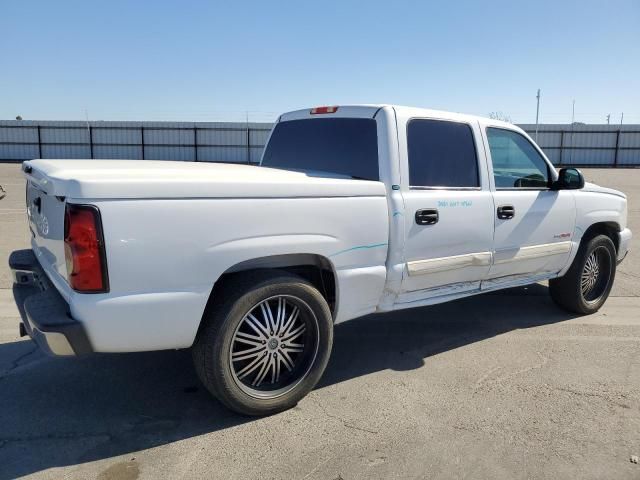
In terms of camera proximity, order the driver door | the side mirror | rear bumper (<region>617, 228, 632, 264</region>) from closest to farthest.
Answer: the driver door → the side mirror → rear bumper (<region>617, 228, 632, 264</region>)

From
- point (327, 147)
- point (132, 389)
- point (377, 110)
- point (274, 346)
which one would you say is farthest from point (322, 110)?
point (132, 389)

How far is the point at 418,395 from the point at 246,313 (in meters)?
1.40

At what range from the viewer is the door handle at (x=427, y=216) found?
3.88 meters

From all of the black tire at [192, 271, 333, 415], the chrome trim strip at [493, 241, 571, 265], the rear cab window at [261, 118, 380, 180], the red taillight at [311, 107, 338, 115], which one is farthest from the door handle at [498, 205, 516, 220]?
the black tire at [192, 271, 333, 415]

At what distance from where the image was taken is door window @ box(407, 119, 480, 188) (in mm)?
4043

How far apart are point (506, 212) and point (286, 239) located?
2169 millimetres

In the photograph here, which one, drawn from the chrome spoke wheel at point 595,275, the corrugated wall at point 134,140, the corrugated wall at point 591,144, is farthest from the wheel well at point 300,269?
the corrugated wall at point 591,144

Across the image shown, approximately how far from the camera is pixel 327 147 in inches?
172

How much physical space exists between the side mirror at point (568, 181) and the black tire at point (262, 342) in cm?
279

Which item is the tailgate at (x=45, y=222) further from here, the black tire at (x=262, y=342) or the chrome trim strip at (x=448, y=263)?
the chrome trim strip at (x=448, y=263)

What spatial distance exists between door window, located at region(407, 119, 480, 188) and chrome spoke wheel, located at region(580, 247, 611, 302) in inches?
78.7

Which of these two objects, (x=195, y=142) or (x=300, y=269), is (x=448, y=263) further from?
(x=195, y=142)

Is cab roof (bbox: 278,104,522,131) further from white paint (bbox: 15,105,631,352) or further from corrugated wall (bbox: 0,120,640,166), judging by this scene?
corrugated wall (bbox: 0,120,640,166)

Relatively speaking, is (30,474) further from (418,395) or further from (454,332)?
(454,332)
